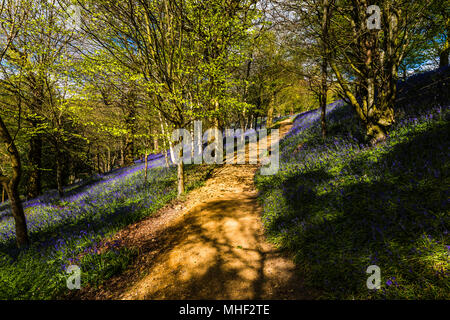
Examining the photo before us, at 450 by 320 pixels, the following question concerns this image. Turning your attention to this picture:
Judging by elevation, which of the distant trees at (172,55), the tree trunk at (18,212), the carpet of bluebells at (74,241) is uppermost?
the distant trees at (172,55)

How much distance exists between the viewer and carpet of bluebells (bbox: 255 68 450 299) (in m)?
2.39

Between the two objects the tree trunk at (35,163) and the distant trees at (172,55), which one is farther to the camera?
the tree trunk at (35,163)

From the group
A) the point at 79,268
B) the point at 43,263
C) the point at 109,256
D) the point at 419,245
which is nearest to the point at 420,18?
the point at 419,245

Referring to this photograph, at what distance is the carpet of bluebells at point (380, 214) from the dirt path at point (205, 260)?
0.46 metres

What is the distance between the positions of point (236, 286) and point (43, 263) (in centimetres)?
450

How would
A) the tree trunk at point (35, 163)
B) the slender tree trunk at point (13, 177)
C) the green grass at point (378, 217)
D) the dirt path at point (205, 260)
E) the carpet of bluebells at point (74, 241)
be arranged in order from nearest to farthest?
the green grass at point (378, 217), the dirt path at point (205, 260), the carpet of bluebells at point (74, 241), the slender tree trunk at point (13, 177), the tree trunk at point (35, 163)

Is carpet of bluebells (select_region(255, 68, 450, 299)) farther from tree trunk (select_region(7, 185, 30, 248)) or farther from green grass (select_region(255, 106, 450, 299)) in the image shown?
tree trunk (select_region(7, 185, 30, 248))

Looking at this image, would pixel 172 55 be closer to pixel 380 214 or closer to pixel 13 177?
pixel 13 177

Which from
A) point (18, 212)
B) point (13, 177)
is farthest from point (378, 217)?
point (18, 212)

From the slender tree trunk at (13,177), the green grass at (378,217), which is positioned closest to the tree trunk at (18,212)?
the slender tree trunk at (13,177)

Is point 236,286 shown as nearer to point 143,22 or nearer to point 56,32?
point 143,22

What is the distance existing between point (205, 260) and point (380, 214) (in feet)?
11.7

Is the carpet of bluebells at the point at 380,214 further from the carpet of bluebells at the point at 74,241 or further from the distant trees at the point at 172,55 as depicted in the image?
the carpet of bluebells at the point at 74,241

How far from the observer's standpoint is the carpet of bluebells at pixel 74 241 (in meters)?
3.62
